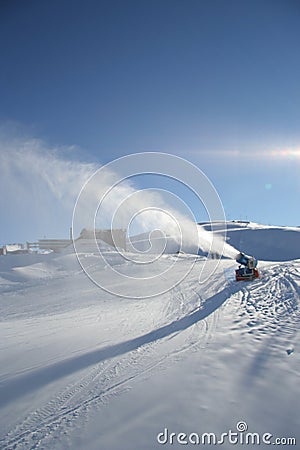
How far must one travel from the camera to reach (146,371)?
15.1 ft

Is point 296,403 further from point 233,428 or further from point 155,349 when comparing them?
point 155,349

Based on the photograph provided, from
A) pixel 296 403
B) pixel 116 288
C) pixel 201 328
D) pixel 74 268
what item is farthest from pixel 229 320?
pixel 74 268

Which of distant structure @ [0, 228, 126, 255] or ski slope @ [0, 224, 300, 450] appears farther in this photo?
Answer: distant structure @ [0, 228, 126, 255]

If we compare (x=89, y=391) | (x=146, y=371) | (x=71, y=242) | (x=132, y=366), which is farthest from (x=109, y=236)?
(x=89, y=391)

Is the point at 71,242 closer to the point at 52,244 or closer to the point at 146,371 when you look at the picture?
the point at 52,244

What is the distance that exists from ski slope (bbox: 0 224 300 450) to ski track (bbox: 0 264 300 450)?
0.02 meters

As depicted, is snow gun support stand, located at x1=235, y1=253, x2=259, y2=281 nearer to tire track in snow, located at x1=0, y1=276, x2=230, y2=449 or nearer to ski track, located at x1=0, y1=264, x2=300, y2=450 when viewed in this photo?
ski track, located at x1=0, y1=264, x2=300, y2=450

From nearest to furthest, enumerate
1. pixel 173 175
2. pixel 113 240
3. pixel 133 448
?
pixel 133 448 < pixel 173 175 < pixel 113 240

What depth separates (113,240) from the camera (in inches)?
1358

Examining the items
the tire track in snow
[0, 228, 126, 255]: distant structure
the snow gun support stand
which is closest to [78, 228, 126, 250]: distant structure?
[0, 228, 126, 255]: distant structure

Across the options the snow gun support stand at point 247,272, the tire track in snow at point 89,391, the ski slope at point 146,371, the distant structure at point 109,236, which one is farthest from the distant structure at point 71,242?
the tire track in snow at point 89,391

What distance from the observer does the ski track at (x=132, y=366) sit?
10.6 ft

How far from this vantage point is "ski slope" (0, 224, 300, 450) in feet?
10.4

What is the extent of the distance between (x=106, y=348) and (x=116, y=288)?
28.0ft
